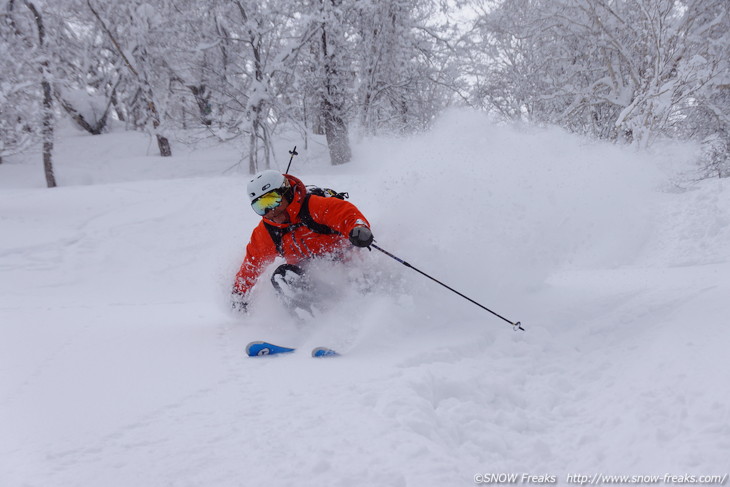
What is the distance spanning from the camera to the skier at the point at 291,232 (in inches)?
153

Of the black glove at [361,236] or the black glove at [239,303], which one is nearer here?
the black glove at [361,236]

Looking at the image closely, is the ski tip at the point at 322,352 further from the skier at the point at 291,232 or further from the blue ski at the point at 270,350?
the skier at the point at 291,232

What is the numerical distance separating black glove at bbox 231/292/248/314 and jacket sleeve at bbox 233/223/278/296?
38 millimetres

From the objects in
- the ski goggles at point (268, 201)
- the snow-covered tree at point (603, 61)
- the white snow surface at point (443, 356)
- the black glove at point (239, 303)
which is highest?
the snow-covered tree at point (603, 61)

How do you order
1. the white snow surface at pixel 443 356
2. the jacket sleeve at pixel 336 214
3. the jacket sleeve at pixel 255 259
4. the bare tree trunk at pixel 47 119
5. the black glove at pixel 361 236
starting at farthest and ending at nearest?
the bare tree trunk at pixel 47 119
the jacket sleeve at pixel 255 259
the jacket sleeve at pixel 336 214
the black glove at pixel 361 236
the white snow surface at pixel 443 356

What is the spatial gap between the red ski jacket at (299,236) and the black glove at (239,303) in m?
0.05

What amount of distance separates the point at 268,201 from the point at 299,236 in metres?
0.44

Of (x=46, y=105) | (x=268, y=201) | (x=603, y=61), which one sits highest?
(x=603, y=61)

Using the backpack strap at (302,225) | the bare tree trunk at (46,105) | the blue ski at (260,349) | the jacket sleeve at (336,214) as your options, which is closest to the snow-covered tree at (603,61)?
the jacket sleeve at (336,214)

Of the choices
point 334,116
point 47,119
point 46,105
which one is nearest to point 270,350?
point 334,116

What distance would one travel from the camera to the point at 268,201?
3.88 meters

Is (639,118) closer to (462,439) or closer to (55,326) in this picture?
(462,439)

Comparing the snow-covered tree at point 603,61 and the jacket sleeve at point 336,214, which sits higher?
the snow-covered tree at point 603,61

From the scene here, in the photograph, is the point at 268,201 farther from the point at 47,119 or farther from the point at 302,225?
the point at 47,119
